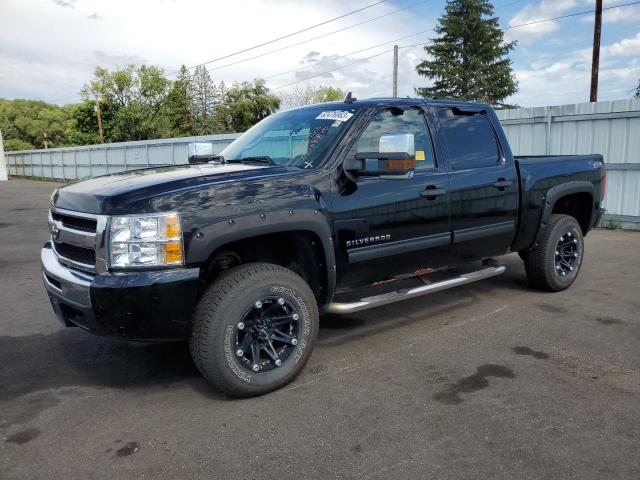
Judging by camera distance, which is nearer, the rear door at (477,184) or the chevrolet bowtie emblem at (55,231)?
the chevrolet bowtie emblem at (55,231)

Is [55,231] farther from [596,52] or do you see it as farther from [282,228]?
[596,52]

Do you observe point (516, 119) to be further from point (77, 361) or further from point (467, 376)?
point (77, 361)

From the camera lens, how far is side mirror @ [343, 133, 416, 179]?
344cm

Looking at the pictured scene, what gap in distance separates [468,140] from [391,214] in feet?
4.22

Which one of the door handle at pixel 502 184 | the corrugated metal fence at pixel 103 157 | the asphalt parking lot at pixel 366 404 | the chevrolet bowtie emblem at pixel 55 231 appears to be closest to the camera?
the asphalt parking lot at pixel 366 404

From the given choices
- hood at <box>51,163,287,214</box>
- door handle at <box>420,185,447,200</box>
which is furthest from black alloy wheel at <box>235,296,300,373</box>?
door handle at <box>420,185,447,200</box>

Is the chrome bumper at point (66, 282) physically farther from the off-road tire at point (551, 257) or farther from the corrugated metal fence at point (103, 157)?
the corrugated metal fence at point (103, 157)

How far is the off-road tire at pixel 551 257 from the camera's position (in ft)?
17.6

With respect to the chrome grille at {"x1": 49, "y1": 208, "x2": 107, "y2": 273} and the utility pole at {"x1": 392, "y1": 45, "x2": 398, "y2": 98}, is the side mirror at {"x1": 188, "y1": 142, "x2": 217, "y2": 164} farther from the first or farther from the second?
the utility pole at {"x1": 392, "y1": 45, "x2": 398, "y2": 98}

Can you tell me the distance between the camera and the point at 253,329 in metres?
3.35

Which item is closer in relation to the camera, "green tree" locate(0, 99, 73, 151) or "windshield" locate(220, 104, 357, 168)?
"windshield" locate(220, 104, 357, 168)

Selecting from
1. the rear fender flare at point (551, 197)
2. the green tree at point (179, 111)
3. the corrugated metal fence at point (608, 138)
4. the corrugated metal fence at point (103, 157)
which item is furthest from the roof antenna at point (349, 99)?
the green tree at point (179, 111)

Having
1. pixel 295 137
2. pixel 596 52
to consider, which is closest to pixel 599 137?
pixel 295 137

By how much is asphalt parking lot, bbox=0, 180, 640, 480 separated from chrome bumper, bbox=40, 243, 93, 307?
0.70 metres
